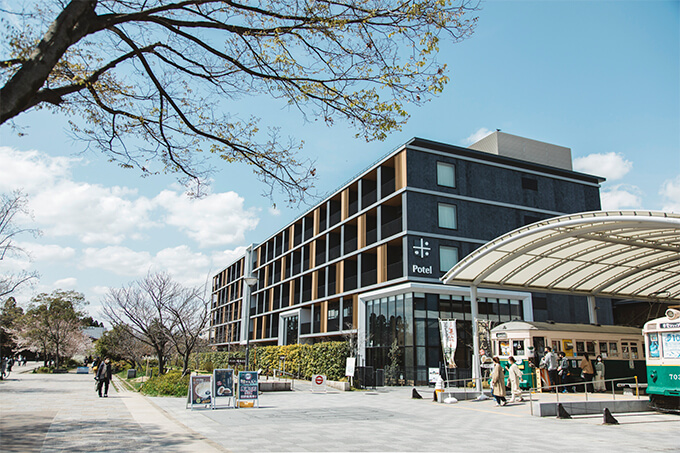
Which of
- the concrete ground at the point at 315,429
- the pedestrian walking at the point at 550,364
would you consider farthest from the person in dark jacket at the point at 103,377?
the pedestrian walking at the point at 550,364

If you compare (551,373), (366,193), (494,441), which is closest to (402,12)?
(494,441)

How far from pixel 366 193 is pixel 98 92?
29.5 meters

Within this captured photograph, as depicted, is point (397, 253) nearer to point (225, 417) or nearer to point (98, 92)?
point (225, 417)

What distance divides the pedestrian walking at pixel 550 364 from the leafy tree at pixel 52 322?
47677mm

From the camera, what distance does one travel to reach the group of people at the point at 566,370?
19.0 meters

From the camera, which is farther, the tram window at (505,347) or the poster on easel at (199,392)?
the tram window at (505,347)

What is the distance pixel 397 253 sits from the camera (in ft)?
114

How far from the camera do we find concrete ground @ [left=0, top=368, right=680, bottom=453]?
9077 mm

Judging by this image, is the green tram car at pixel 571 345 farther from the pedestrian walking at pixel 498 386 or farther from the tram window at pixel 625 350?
the pedestrian walking at pixel 498 386

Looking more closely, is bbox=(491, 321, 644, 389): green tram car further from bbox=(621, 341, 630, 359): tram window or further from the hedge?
the hedge

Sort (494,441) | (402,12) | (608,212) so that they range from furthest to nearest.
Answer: (608,212) → (494,441) → (402,12)

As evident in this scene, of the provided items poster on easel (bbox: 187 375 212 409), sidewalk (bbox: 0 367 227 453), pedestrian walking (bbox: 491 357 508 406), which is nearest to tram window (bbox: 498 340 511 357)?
pedestrian walking (bbox: 491 357 508 406)

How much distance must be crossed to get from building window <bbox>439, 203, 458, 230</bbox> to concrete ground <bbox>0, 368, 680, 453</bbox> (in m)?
17.9

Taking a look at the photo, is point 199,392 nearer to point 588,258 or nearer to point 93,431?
point 93,431
